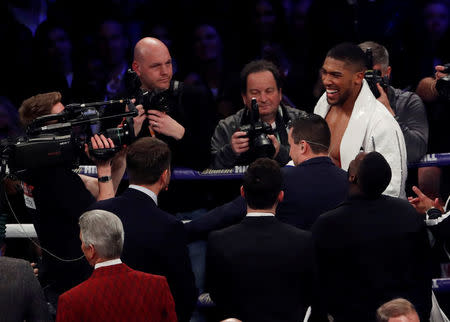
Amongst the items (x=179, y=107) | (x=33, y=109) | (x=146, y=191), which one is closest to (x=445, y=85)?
(x=179, y=107)

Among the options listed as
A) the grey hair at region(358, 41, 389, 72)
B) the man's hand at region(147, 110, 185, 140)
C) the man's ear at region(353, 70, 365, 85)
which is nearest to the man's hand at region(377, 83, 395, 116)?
the man's ear at region(353, 70, 365, 85)

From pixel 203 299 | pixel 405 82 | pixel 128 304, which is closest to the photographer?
pixel 128 304

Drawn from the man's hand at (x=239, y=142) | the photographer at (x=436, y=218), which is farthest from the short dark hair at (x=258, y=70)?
the photographer at (x=436, y=218)

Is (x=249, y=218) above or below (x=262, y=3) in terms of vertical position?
below

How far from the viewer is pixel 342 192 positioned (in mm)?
4766

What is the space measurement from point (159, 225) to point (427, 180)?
227 centimetres

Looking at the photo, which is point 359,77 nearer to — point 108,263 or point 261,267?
point 261,267

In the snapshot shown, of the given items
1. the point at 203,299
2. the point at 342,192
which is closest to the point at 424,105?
the point at 342,192

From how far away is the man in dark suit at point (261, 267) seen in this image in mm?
4184

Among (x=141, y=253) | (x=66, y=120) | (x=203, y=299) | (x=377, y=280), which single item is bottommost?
(x=203, y=299)

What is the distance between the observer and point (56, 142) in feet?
15.2

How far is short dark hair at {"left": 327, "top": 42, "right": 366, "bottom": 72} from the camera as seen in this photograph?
18.2 feet

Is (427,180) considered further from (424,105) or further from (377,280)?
(377,280)

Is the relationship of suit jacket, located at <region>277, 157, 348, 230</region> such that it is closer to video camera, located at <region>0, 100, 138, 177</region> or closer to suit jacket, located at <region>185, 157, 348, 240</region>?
suit jacket, located at <region>185, 157, 348, 240</region>
